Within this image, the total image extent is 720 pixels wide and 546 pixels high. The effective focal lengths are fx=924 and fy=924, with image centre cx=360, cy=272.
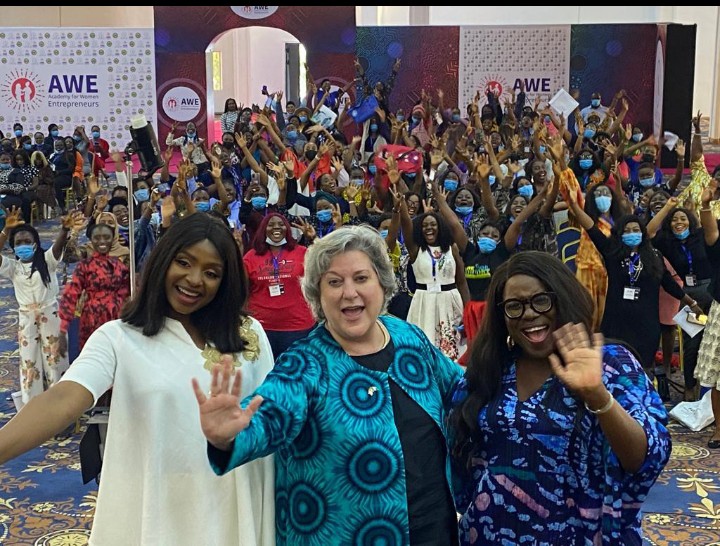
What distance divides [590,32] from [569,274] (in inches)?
729

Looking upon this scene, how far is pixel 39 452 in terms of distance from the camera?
245 inches

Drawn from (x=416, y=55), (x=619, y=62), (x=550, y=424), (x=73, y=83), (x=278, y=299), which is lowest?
(x=278, y=299)

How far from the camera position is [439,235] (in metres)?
6.69

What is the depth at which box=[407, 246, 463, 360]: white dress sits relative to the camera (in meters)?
6.60

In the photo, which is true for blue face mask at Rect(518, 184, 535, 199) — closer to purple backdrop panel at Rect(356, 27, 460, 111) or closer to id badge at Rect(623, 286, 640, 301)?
id badge at Rect(623, 286, 640, 301)

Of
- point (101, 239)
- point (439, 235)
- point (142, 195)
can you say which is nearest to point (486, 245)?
point (439, 235)

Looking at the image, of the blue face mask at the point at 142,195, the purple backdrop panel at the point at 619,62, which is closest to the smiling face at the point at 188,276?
the blue face mask at the point at 142,195

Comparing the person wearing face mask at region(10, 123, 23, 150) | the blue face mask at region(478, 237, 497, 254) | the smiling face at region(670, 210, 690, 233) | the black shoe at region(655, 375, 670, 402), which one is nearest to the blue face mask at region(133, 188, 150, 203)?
the blue face mask at region(478, 237, 497, 254)

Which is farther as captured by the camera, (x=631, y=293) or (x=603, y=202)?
(x=603, y=202)

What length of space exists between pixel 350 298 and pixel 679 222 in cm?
529

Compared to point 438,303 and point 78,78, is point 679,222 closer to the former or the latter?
point 438,303

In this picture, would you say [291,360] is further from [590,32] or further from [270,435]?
[590,32]

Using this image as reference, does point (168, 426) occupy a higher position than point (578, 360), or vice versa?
point (578, 360)

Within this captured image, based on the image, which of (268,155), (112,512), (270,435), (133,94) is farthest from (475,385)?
(133,94)
